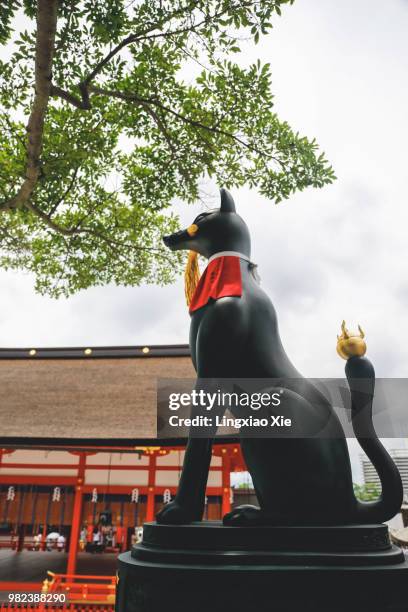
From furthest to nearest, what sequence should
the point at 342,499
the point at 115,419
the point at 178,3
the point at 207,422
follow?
the point at 115,419, the point at 178,3, the point at 207,422, the point at 342,499

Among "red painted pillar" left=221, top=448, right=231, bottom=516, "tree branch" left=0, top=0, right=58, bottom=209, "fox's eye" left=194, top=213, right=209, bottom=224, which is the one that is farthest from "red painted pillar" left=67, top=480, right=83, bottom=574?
"fox's eye" left=194, top=213, right=209, bottom=224

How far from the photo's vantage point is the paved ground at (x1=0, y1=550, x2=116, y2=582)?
9.20 metres

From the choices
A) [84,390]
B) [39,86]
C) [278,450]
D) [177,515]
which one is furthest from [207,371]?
[84,390]

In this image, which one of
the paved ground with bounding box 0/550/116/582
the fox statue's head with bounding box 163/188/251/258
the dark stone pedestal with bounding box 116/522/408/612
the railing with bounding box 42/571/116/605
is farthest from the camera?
the paved ground with bounding box 0/550/116/582

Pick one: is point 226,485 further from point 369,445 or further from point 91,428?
point 369,445

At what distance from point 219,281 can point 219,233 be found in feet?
1.18

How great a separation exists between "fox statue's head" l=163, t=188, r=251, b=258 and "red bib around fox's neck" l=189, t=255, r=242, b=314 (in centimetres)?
12

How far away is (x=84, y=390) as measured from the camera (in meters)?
9.62

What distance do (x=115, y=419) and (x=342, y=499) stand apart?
781 cm

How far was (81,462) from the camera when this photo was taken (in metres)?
9.50

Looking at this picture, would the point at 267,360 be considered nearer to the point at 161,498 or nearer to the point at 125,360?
the point at 125,360

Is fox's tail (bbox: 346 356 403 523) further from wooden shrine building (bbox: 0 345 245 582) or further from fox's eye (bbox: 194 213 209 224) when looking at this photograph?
wooden shrine building (bbox: 0 345 245 582)

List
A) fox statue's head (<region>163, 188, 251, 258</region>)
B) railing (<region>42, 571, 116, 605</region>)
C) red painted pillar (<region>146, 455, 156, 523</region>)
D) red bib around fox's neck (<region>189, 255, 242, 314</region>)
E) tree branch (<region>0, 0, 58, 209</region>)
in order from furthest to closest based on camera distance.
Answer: red painted pillar (<region>146, 455, 156, 523</region>)
railing (<region>42, 571, 116, 605</region>)
tree branch (<region>0, 0, 58, 209</region>)
fox statue's head (<region>163, 188, 251, 258</region>)
red bib around fox's neck (<region>189, 255, 242, 314</region>)

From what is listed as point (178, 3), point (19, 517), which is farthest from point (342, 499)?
point (19, 517)
